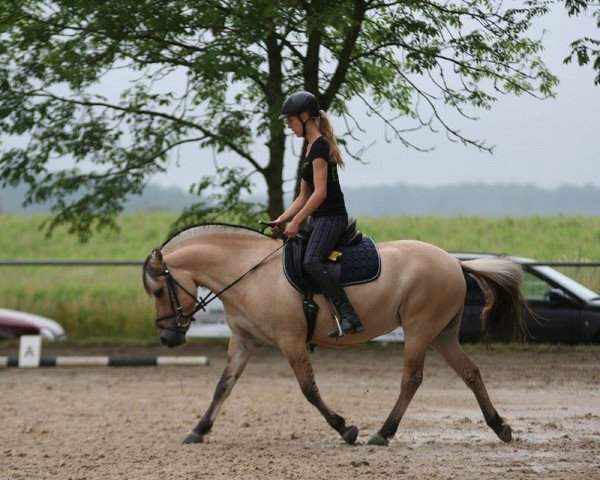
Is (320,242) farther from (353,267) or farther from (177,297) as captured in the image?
(177,297)

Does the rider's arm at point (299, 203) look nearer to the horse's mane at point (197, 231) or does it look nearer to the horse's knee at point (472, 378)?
the horse's mane at point (197, 231)

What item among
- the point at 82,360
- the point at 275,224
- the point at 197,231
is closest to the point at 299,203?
the point at 275,224

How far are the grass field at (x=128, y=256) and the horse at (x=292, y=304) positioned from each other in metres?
10.2

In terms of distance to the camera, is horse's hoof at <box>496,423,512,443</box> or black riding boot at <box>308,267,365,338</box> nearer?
black riding boot at <box>308,267,365,338</box>

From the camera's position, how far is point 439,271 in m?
9.78

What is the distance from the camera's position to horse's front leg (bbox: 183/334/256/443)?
9742mm

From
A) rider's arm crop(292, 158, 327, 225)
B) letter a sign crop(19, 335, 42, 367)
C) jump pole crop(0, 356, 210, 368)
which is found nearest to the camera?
rider's arm crop(292, 158, 327, 225)

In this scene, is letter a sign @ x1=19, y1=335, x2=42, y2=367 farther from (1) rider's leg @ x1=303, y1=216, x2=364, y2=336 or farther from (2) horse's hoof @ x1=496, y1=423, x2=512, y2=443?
(2) horse's hoof @ x1=496, y1=423, x2=512, y2=443

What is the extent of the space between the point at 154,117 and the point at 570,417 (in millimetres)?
11549

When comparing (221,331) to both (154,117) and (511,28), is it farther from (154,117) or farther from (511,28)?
(511,28)

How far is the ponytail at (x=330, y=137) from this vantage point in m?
9.28

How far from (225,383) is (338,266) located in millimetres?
1324

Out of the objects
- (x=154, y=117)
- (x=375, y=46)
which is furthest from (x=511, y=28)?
(x=154, y=117)

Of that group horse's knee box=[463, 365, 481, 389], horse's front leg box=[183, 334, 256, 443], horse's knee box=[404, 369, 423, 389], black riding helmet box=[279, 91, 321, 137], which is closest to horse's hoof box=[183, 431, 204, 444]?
horse's front leg box=[183, 334, 256, 443]
